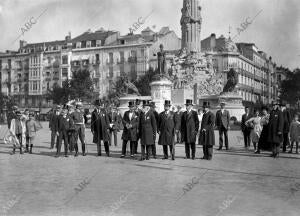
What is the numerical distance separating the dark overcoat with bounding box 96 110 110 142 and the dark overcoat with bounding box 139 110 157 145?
50.6 inches

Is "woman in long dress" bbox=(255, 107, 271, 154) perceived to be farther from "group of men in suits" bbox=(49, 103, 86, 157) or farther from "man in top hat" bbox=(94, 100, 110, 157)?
"group of men in suits" bbox=(49, 103, 86, 157)

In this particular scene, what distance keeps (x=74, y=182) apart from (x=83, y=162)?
367cm

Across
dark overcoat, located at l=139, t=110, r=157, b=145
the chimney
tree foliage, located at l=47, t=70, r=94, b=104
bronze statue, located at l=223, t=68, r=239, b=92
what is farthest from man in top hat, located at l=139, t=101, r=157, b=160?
the chimney

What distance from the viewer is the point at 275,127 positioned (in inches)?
602

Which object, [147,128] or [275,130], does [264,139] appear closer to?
[275,130]

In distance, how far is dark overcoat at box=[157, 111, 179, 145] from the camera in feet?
47.1

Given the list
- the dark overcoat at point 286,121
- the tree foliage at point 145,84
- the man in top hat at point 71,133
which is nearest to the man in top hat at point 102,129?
the man in top hat at point 71,133

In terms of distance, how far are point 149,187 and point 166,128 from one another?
18.0 ft

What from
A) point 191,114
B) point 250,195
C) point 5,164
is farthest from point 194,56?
point 250,195

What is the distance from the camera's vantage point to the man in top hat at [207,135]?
1433 centimetres

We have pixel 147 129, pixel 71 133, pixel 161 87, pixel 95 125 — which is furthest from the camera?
pixel 161 87

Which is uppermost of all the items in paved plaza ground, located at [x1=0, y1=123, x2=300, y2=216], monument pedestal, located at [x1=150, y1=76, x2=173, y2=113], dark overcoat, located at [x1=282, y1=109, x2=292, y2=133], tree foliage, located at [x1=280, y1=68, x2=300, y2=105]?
tree foliage, located at [x1=280, y1=68, x2=300, y2=105]

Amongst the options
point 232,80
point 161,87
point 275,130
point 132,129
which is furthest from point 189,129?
point 161,87

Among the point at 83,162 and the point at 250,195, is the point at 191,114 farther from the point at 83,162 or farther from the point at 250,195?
the point at 250,195
